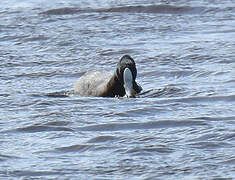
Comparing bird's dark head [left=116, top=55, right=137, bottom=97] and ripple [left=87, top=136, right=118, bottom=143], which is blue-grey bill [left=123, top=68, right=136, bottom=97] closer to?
bird's dark head [left=116, top=55, right=137, bottom=97]

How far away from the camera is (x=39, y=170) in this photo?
9422 millimetres

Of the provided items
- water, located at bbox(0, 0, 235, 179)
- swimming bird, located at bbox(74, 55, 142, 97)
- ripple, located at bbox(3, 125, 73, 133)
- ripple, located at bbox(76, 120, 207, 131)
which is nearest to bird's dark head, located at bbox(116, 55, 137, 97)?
swimming bird, located at bbox(74, 55, 142, 97)

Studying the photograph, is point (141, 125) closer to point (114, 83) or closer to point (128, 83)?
point (128, 83)

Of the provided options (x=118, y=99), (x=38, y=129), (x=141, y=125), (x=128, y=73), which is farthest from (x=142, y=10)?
(x=38, y=129)

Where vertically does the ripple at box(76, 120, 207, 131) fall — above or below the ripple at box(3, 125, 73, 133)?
below

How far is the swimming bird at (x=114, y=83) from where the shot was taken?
533 inches

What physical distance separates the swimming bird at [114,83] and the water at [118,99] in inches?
9.6

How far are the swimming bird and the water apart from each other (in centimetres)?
24

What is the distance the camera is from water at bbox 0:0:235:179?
9.67 m

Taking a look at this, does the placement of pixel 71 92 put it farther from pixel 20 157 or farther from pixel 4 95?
pixel 20 157

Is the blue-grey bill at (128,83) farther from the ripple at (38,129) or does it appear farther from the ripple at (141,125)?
the ripple at (38,129)

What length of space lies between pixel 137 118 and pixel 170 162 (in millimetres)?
2335

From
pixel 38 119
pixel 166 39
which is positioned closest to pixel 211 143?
pixel 38 119

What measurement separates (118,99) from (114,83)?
1.76ft
